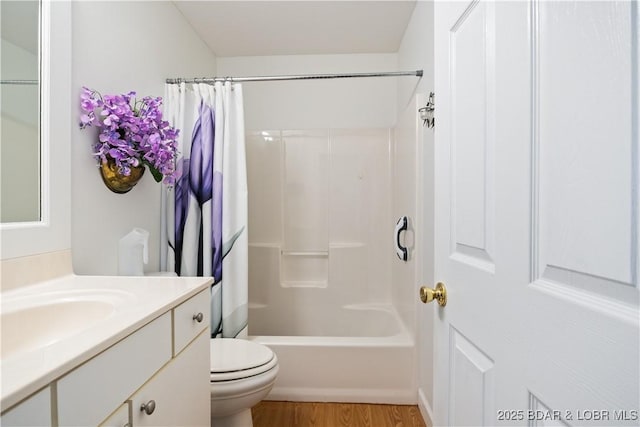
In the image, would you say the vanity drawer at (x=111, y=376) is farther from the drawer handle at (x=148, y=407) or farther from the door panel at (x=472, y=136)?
the door panel at (x=472, y=136)

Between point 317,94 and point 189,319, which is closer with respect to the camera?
point 189,319

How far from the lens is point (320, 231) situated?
291cm

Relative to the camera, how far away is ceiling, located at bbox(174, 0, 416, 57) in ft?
7.28

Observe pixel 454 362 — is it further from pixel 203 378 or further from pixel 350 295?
pixel 350 295

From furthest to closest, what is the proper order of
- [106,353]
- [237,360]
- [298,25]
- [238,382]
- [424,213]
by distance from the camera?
[298,25] < [424,213] < [237,360] < [238,382] < [106,353]

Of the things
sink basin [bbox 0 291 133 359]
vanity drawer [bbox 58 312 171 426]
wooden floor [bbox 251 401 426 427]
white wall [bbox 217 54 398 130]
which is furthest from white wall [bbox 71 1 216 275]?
wooden floor [bbox 251 401 426 427]

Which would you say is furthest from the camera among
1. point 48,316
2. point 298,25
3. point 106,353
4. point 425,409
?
point 298,25

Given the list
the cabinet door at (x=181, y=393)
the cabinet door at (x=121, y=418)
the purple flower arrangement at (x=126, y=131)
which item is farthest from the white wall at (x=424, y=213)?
the cabinet door at (x=121, y=418)

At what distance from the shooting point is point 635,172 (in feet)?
1.26

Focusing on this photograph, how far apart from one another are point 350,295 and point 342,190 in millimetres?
856

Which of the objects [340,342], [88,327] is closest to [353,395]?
[340,342]

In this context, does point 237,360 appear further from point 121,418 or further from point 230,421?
point 121,418

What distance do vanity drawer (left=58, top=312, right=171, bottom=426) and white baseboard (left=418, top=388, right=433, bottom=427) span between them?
1455 millimetres

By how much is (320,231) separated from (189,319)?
6.45 feet
